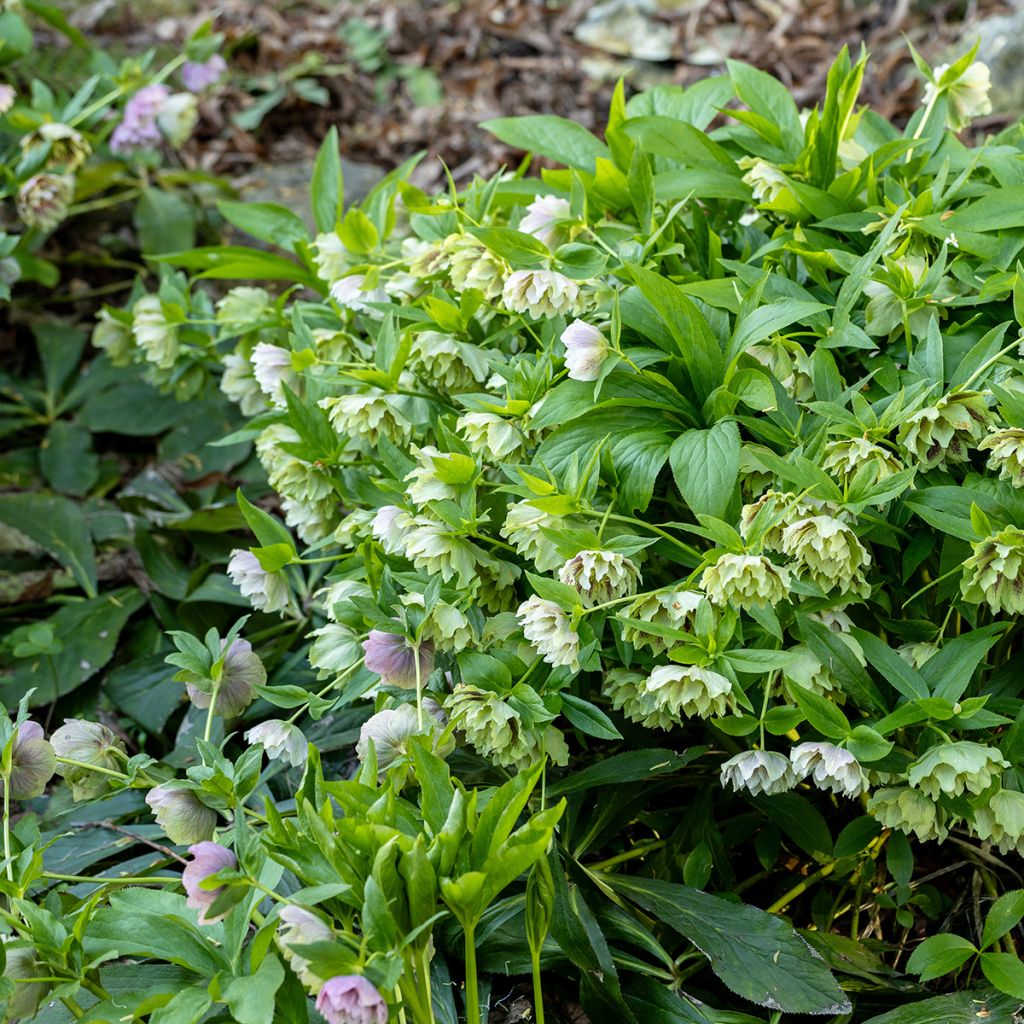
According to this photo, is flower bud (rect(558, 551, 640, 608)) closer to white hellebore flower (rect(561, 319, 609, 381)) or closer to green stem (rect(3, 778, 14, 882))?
white hellebore flower (rect(561, 319, 609, 381))

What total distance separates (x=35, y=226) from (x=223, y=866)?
1.78 m

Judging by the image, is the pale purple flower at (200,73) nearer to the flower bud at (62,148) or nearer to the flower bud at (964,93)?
the flower bud at (62,148)

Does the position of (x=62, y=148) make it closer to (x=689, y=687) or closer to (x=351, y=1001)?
(x=689, y=687)

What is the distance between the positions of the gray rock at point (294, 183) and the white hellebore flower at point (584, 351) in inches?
67.6

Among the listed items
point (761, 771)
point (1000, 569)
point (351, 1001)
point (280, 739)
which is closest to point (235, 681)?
point (280, 739)

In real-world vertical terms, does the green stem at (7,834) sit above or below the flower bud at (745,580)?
below

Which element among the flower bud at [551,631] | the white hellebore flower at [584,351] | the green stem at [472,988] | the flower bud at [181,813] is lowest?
the green stem at [472,988]

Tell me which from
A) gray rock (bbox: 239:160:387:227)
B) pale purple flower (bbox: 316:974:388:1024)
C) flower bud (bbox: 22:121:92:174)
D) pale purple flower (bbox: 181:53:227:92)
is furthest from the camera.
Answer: gray rock (bbox: 239:160:387:227)

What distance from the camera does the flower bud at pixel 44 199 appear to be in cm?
208

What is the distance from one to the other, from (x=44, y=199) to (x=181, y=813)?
4.71 ft

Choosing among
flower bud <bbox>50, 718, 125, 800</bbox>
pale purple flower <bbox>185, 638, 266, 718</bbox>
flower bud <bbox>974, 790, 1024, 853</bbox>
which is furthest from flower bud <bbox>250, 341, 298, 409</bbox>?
flower bud <bbox>974, 790, 1024, 853</bbox>

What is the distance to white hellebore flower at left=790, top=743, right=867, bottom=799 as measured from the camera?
1085mm

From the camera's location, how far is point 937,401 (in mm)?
1120

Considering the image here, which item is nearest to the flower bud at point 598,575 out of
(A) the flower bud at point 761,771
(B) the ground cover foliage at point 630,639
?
(B) the ground cover foliage at point 630,639
